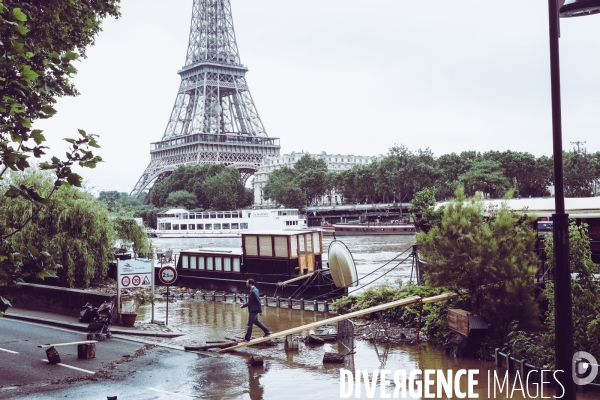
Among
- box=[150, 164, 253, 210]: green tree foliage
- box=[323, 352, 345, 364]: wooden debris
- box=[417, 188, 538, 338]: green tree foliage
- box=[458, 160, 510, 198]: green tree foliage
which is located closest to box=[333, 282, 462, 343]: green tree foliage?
box=[417, 188, 538, 338]: green tree foliage

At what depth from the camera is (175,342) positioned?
18719 millimetres

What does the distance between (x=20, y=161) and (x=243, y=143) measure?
136485mm

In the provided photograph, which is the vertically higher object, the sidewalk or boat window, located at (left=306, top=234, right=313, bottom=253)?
boat window, located at (left=306, top=234, right=313, bottom=253)

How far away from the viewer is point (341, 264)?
2662 centimetres

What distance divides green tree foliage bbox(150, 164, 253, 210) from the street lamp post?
120828 mm

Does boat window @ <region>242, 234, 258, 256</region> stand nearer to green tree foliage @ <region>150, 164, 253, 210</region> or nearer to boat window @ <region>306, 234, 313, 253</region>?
boat window @ <region>306, 234, 313, 253</region>

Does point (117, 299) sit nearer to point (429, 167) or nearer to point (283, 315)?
point (283, 315)

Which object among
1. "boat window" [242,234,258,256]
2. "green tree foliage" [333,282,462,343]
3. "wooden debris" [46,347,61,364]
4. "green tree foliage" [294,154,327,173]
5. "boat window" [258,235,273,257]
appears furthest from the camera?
"green tree foliage" [294,154,327,173]

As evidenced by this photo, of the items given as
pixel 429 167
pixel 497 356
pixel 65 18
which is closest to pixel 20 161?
pixel 65 18

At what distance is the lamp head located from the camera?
5989mm

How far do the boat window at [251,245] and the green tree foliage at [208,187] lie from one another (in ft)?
305

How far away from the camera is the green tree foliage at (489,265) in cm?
1653

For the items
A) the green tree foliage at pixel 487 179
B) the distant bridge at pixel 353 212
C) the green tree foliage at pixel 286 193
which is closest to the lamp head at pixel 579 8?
the green tree foliage at pixel 487 179

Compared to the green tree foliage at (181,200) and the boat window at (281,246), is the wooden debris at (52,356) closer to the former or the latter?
the boat window at (281,246)
